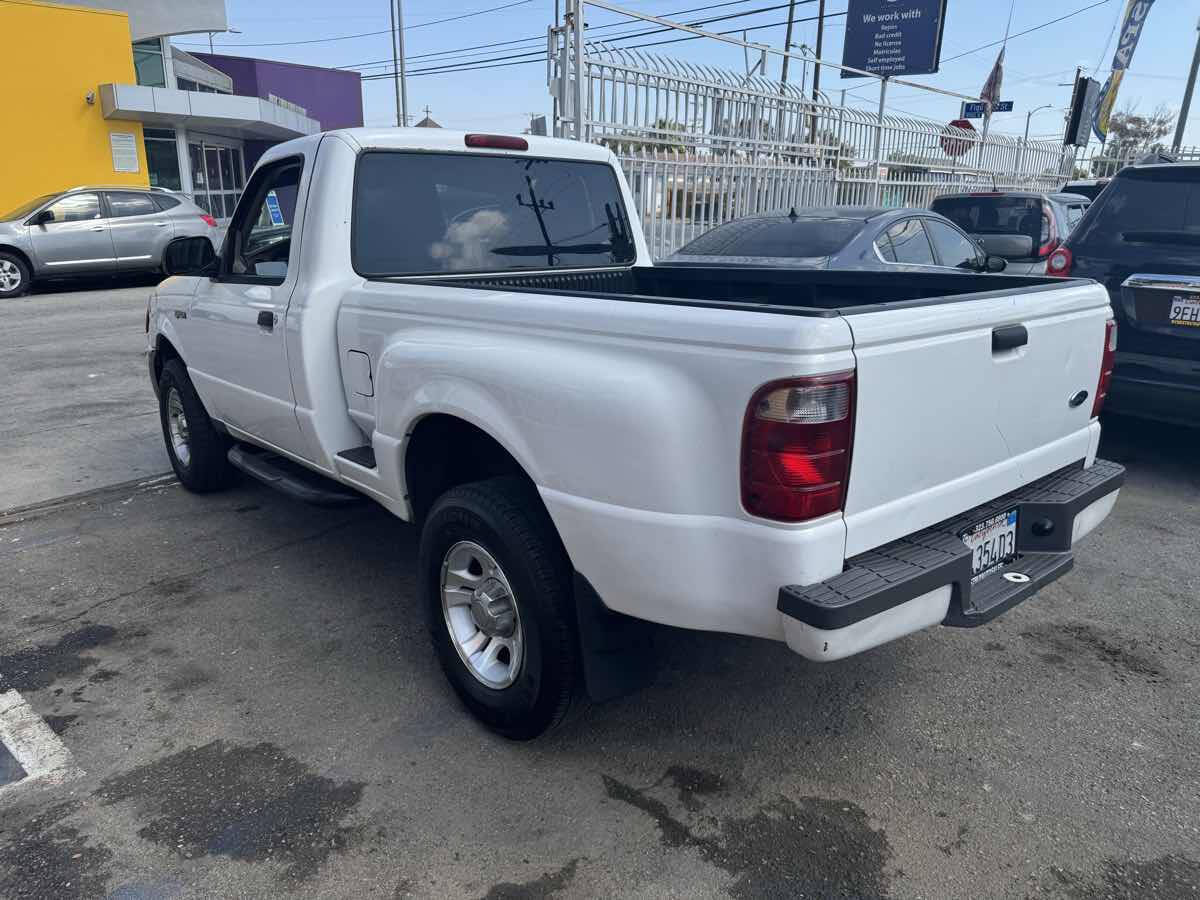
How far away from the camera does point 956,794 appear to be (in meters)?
2.73

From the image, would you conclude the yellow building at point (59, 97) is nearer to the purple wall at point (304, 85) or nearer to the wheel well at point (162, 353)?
the purple wall at point (304, 85)

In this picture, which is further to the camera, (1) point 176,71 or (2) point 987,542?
(1) point 176,71

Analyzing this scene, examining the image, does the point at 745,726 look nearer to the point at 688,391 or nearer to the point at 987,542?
the point at 987,542

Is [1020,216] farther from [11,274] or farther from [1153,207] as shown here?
[11,274]

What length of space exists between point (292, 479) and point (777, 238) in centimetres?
449

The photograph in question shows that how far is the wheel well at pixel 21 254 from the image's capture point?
14.7m

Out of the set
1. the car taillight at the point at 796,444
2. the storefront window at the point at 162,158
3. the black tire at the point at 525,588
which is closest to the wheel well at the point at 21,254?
the storefront window at the point at 162,158

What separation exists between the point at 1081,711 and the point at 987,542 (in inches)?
36.1

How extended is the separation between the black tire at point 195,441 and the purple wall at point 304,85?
28.9 meters

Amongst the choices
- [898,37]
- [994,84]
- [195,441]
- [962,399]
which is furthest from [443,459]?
[994,84]

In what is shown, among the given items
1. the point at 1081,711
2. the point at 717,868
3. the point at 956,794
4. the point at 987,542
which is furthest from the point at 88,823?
the point at 1081,711

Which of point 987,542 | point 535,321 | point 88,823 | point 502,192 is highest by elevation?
point 502,192

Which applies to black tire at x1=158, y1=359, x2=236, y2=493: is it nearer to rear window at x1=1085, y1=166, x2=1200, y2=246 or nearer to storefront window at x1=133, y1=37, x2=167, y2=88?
rear window at x1=1085, y1=166, x2=1200, y2=246

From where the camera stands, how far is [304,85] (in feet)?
108
